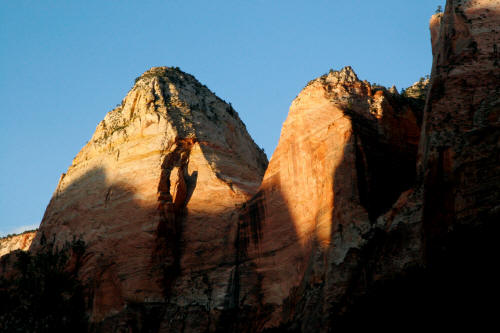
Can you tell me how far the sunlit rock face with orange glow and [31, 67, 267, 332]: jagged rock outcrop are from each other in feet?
7.15

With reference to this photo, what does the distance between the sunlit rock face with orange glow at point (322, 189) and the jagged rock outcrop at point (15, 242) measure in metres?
22.1

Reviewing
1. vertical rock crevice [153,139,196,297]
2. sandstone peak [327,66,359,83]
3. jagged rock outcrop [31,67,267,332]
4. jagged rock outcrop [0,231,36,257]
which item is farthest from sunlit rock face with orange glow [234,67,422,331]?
jagged rock outcrop [0,231,36,257]

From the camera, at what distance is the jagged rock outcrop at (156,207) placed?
120ft

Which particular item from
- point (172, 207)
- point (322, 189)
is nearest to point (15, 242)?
point (172, 207)

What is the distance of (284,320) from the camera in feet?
106

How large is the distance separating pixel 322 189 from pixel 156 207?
10322 millimetres

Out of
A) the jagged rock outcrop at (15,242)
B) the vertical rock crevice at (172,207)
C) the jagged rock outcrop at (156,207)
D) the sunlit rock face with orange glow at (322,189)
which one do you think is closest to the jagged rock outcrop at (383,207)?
the sunlit rock face with orange glow at (322,189)

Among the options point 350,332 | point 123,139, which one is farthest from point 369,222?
point 123,139

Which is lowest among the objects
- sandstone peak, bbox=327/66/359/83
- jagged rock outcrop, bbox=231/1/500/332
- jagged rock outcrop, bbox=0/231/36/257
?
jagged rock outcrop, bbox=231/1/500/332

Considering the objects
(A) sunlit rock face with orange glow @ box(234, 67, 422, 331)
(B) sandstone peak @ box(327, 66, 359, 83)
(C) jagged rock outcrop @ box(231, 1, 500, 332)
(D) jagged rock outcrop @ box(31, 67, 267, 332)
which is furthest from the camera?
(B) sandstone peak @ box(327, 66, 359, 83)

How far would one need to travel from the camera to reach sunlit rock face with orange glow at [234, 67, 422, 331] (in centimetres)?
2994

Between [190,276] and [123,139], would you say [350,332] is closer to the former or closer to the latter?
[190,276]

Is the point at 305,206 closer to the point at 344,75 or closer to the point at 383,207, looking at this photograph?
the point at 383,207

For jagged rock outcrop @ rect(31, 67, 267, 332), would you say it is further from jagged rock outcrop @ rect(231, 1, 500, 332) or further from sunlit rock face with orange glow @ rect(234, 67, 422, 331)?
jagged rock outcrop @ rect(231, 1, 500, 332)
